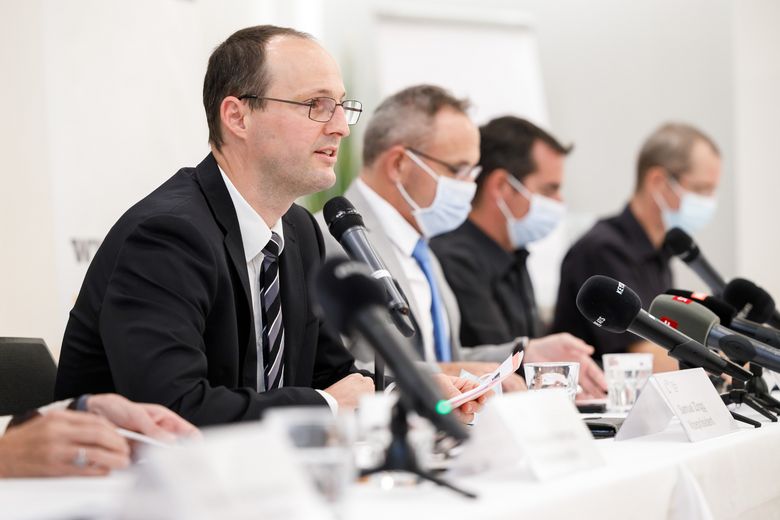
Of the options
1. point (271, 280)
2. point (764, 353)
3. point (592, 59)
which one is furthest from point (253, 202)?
point (592, 59)

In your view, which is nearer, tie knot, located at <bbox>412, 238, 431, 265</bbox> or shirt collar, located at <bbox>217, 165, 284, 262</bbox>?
shirt collar, located at <bbox>217, 165, 284, 262</bbox>

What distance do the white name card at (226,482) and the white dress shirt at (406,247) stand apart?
2.05 metres

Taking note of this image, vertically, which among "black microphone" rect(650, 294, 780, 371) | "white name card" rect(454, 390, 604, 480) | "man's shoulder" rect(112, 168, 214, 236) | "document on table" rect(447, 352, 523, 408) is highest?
"man's shoulder" rect(112, 168, 214, 236)

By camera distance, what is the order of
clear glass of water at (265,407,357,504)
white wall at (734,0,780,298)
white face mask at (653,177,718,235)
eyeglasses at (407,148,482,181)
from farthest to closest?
white wall at (734,0,780,298) < white face mask at (653,177,718,235) < eyeglasses at (407,148,482,181) < clear glass of water at (265,407,357,504)

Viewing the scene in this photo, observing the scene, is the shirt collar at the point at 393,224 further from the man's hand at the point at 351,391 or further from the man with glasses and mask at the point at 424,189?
the man's hand at the point at 351,391

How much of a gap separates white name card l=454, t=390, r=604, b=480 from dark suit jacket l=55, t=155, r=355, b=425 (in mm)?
503

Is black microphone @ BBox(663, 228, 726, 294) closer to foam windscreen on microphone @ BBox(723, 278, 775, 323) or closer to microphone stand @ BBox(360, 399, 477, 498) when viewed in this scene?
foam windscreen on microphone @ BBox(723, 278, 775, 323)

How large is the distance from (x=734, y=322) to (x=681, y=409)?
566mm

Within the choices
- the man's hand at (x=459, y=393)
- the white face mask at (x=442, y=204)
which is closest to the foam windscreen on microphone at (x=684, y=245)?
the white face mask at (x=442, y=204)

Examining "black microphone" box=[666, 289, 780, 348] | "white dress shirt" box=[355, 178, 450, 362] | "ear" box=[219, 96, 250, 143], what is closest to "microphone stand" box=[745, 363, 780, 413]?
"black microphone" box=[666, 289, 780, 348]

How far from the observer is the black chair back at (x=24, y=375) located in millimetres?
1918

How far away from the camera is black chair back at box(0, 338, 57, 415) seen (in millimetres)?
1918

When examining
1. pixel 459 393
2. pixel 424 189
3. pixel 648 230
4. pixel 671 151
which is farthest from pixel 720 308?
pixel 671 151

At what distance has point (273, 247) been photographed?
6.71 ft
